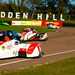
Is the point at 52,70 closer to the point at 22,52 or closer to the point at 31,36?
the point at 22,52

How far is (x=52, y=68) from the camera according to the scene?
45.6ft

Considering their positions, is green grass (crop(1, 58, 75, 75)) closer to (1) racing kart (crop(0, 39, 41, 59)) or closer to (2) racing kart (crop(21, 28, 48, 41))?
(1) racing kart (crop(0, 39, 41, 59))

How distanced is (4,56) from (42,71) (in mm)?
3372

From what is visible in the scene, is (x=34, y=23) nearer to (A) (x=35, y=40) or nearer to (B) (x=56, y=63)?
(A) (x=35, y=40)

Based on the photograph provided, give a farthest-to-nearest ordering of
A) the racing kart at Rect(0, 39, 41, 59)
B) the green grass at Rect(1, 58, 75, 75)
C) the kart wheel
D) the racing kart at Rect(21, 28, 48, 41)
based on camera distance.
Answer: the racing kart at Rect(21, 28, 48, 41) → the kart wheel → the racing kart at Rect(0, 39, 41, 59) → the green grass at Rect(1, 58, 75, 75)

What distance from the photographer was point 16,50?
53.6 ft

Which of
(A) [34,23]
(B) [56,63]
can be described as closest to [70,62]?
(B) [56,63]

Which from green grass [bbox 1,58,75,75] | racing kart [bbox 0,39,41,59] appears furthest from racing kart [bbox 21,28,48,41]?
green grass [bbox 1,58,75,75]

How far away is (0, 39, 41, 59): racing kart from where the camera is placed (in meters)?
15.9

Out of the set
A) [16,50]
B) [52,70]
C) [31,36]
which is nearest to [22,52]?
[16,50]

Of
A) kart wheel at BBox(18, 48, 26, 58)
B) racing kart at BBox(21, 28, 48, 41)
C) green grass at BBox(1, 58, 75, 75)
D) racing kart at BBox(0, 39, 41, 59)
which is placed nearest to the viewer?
green grass at BBox(1, 58, 75, 75)

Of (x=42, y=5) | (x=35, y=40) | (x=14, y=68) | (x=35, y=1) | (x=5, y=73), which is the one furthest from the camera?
(x=42, y=5)

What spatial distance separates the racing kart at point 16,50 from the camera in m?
15.9

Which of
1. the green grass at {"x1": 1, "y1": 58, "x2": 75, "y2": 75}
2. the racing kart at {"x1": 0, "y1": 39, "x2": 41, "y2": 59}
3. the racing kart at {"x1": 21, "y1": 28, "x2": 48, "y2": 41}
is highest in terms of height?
the racing kart at {"x1": 0, "y1": 39, "x2": 41, "y2": 59}
